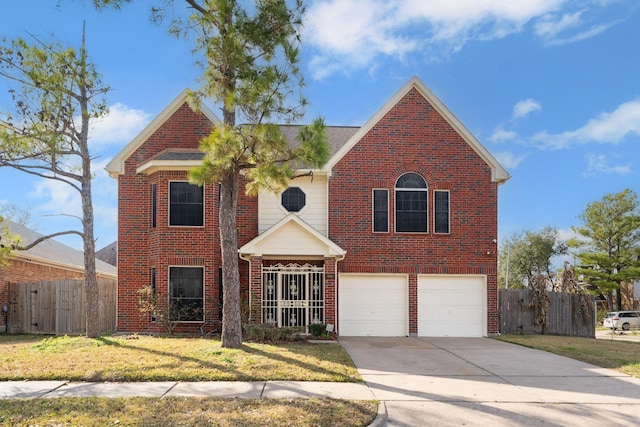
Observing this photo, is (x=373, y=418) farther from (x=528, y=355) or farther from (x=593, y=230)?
(x=593, y=230)

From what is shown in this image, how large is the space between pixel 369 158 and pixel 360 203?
154 cm

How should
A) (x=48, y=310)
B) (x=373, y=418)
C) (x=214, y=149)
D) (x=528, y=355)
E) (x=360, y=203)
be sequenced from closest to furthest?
1. (x=373, y=418)
2. (x=214, y=149)
3. (x=528, y=355)
4. (x=360, y=203)
5. (x=48, y=310)

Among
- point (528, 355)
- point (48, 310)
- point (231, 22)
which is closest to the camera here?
point (231, 22)

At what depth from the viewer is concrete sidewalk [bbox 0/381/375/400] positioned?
836cm

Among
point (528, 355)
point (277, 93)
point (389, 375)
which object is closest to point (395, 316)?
point (528, 355)

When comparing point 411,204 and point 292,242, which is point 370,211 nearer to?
point 411,204

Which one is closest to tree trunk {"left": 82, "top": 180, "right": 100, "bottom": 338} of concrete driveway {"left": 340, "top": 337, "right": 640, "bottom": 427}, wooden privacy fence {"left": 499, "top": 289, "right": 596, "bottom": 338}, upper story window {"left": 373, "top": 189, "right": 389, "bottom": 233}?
concrete driveway {"left": 340, "top": 337, "right": 640, "bottom": 427}

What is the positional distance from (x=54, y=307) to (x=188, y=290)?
20.3 feet

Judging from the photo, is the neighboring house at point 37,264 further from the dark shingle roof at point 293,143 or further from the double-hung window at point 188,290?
the dark shingle roof at point 293,143

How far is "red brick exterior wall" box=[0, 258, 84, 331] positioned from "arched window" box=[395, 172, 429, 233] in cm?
1293

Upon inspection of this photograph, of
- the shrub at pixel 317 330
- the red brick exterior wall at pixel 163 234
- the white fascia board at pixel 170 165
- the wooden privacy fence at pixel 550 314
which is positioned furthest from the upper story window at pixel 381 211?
the white fascia board at pixel 170 165

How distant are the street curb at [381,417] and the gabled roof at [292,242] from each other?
8.66 m

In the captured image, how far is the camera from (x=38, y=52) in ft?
46.2

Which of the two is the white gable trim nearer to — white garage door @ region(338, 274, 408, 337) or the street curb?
white garage door @ region(338, 274, 408, 337)
